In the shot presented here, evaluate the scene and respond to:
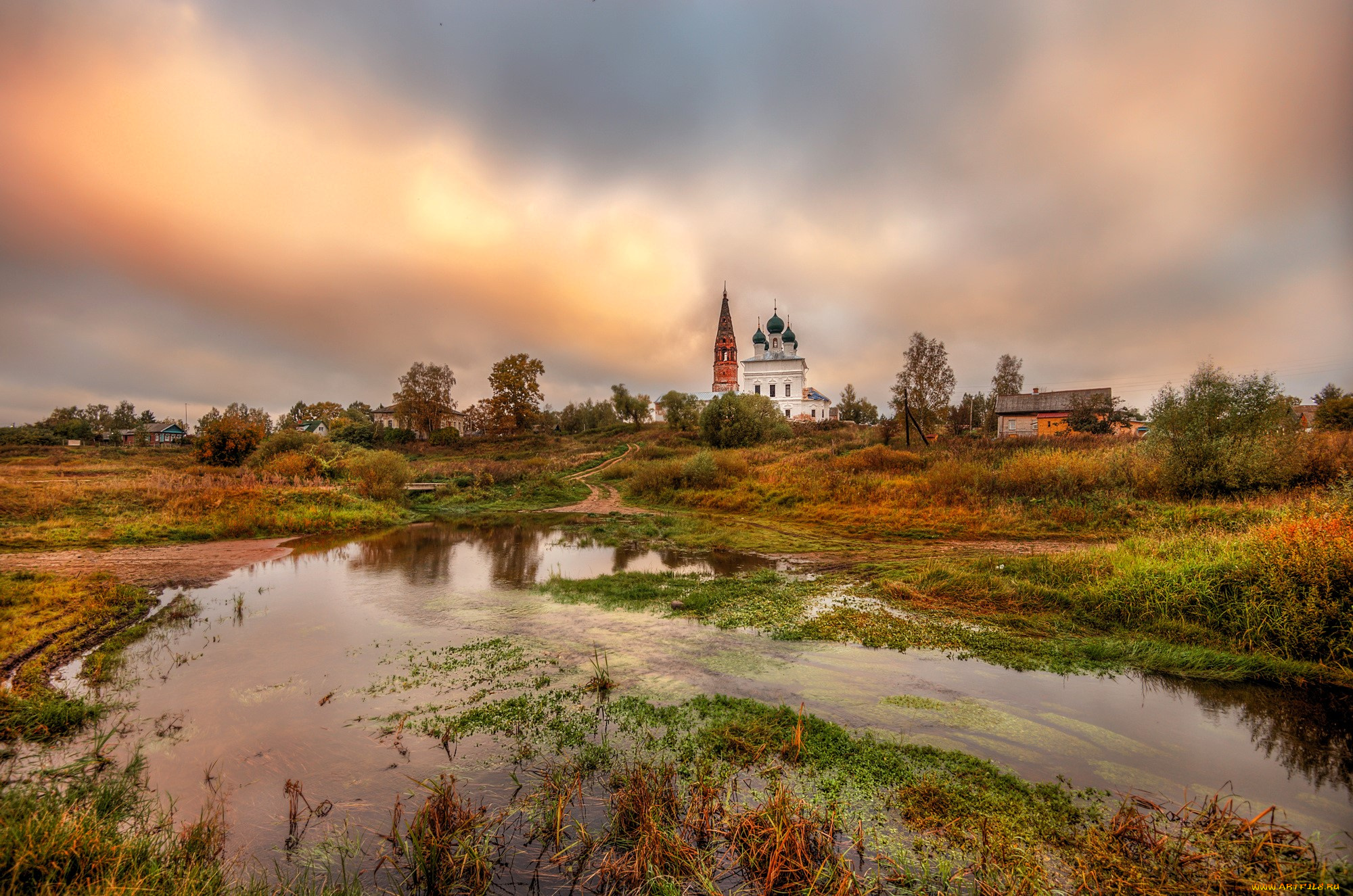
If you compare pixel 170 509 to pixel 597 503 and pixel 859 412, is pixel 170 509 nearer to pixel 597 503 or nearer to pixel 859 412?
pixel 597 503

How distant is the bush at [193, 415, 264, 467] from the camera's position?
28.3 meters

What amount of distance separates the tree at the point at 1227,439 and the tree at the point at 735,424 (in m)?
25.2

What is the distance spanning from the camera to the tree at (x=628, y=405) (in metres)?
80.3

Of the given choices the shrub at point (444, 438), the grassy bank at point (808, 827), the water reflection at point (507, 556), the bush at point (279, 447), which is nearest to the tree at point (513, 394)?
the shrub at point (444, 438)

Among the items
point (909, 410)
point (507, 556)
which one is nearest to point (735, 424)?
point (909, 410)

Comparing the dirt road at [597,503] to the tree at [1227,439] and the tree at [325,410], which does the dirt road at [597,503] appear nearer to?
the tree at [1227,439]

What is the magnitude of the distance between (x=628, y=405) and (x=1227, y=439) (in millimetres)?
70169

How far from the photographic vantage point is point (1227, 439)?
580 inches

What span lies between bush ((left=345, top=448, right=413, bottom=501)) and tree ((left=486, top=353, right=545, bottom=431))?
30.1 meters

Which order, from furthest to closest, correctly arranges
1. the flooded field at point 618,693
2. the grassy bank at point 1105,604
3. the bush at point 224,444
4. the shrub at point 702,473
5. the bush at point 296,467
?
1. the bush at point 224,444
2. the shrub at point 702,473
3. the bush at point 296,467
4. the grassy bank at point 1105,604
5. the flooded field at point 618,693

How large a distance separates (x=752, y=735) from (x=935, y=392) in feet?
119

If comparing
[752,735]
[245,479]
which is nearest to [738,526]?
[752,735]

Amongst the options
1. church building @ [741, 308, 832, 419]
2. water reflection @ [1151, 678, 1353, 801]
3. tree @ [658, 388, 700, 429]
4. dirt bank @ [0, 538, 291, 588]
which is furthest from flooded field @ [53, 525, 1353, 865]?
church building @ [741, 308, 832, 419]

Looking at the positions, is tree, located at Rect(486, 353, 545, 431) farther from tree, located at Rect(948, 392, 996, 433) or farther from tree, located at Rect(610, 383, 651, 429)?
tree, located at Rect(948, 392, 996, 433)
